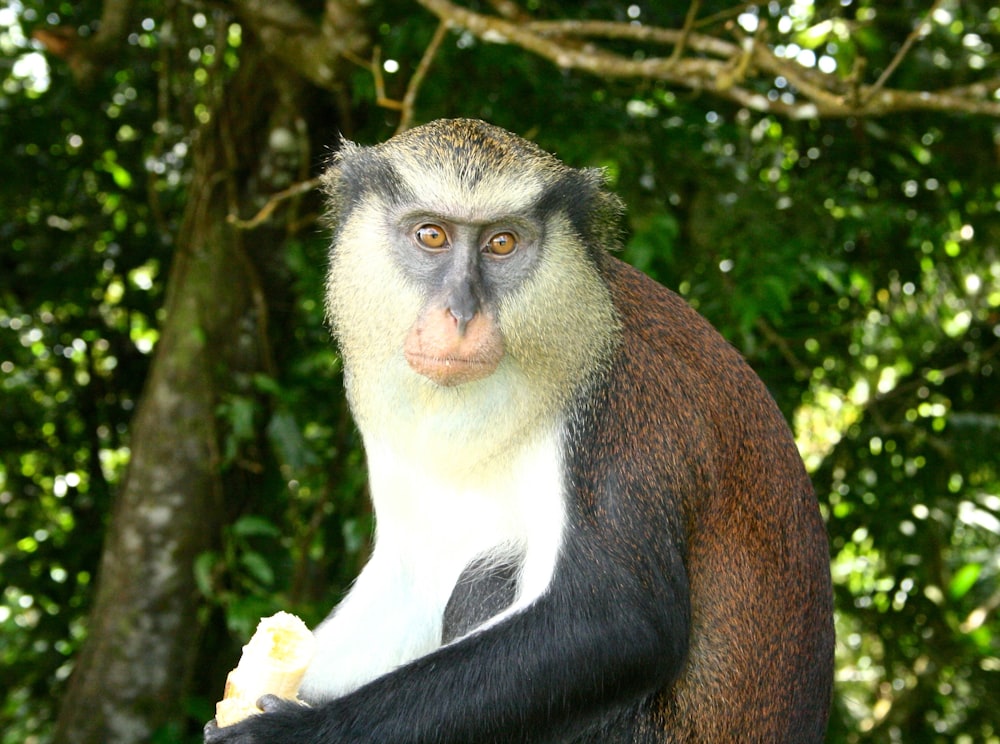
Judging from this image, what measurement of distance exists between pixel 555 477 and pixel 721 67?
7.06 feet

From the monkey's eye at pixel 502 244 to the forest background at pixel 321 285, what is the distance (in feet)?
5.98

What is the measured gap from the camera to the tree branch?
4.38 metres

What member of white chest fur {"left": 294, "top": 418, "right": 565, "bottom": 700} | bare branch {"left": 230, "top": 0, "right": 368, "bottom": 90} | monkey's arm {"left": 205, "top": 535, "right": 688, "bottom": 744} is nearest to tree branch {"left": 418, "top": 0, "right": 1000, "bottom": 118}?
bare branch {"left": 230, "top": 0, "right": 368, "bottom": 90}

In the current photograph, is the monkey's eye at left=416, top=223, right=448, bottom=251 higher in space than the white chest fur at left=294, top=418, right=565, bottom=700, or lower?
higher

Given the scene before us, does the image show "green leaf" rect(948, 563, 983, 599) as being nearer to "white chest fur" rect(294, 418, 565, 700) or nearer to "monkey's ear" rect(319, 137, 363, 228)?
"white chest fur" rect(294, 418, 565, 700)

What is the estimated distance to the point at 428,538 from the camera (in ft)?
11.8

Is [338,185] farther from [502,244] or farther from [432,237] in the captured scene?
[502,244]

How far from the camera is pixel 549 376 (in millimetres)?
3268

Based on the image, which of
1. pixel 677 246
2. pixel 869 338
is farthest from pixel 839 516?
pixel 677 246

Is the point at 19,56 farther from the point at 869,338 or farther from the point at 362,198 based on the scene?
the point at 869,338

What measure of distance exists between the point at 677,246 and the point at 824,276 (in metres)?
0.87

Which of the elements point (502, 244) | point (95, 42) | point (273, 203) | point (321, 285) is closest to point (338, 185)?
point (502, 244)

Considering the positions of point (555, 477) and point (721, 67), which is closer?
point (555, 477)

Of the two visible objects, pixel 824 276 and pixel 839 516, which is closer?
pixel 824 276
